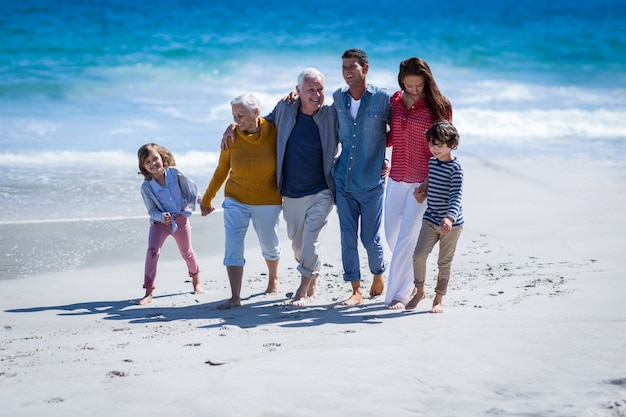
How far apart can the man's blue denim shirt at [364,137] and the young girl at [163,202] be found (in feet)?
4.19

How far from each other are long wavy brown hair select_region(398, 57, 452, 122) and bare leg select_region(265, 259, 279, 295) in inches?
65.4

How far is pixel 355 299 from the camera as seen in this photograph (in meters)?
5.75

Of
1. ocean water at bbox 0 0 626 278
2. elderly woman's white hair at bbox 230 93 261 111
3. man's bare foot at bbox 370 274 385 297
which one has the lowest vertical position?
man's bare foot at bbox 370 274 385 297

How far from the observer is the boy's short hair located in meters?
5.07

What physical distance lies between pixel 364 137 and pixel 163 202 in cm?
162

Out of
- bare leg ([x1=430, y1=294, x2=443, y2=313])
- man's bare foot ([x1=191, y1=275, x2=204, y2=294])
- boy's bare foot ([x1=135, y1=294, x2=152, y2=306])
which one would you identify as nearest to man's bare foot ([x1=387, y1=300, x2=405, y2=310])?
bare leg ([x1=430, y1=294, x2=443, y2=313])

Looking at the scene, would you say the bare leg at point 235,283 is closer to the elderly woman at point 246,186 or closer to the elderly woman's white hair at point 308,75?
the elderly woman at point 246,186

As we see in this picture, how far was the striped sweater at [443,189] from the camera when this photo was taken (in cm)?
515

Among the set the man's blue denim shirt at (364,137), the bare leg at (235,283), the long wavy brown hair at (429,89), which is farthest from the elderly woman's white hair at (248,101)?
the bare leg at (235,283)

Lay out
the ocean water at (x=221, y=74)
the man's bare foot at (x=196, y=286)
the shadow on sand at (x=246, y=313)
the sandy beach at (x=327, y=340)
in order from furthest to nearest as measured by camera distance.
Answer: the ocean water at (x=221, y=74)
the man's bare foot at (x=196, y=286)
the shadow on sand at (x=246, y=313)
the sandy beach at (x=327, y=340)

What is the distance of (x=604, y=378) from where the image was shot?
154 inches

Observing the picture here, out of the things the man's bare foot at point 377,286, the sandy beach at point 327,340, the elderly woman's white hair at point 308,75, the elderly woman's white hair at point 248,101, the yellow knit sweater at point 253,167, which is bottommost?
the sandy beach at point 327,340

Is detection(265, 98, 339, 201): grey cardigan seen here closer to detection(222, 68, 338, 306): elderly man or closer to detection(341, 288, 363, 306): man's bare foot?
detection(222, 68, 338, 306): elderly man

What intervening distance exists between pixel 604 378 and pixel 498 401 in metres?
0.60
